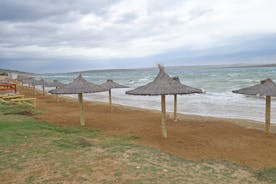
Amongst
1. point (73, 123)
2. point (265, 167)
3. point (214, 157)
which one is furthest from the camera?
point (73, 123)

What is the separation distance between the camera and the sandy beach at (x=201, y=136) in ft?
22.0

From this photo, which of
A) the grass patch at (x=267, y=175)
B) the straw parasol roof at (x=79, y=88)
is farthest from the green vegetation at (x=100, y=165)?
the straw parasol roof at (x=79, y=88)

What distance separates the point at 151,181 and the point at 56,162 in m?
1.99

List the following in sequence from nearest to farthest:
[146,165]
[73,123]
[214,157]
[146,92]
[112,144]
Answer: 1. [146,165]
2. [214,157]
3. [112,144]
4. [146,92]
5. [73,123]

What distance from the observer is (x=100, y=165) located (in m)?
5.31

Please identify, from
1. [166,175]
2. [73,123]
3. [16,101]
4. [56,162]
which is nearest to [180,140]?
[166,175]

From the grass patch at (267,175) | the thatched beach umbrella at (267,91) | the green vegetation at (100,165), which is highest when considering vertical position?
the thatched beach umbrella at (267,91)

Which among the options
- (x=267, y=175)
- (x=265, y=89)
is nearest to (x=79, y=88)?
(x=265, y=89)

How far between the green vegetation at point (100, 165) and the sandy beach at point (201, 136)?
786mm

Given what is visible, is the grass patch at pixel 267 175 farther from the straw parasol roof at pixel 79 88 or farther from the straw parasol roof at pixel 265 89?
the straw parasol roof at pixel 79 88

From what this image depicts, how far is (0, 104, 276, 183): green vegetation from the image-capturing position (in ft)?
15.8

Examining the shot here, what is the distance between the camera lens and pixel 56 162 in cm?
551

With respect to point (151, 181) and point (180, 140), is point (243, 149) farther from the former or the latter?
point (151, 181)

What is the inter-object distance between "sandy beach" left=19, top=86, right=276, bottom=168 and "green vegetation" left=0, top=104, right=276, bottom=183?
79cm
